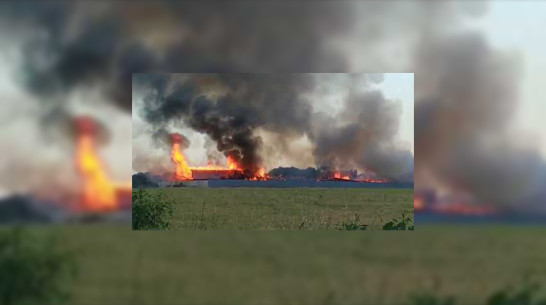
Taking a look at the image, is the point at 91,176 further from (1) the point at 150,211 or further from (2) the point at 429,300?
(2) the point at 429,300

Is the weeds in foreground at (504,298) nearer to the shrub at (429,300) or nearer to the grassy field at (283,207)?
the shrub at (429,300)

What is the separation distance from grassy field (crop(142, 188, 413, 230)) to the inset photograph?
0.01m

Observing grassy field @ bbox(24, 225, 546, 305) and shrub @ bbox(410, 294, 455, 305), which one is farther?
grassy field @ bbox(24, 225, 546, 305)

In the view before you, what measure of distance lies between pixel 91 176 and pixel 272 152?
85.5 inches

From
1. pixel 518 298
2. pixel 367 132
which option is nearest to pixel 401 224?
pixel 367 132

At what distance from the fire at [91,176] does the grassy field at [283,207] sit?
0.53m

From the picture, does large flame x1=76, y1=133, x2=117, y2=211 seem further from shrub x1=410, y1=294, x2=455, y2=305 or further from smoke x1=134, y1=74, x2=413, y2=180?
shrub x1=410, y1=294, x2=455, y2=305

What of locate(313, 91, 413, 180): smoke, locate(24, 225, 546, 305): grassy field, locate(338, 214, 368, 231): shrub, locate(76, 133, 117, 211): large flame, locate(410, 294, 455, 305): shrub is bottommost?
locate(410, 294, 455, 305): shrub

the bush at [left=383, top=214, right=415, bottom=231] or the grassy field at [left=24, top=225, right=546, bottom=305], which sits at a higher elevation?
the bush at [left=383, top=214, right=415, bottom=231]

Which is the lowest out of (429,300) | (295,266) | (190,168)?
(429,300)

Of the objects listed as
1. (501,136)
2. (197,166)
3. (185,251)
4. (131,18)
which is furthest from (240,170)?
(501,136)

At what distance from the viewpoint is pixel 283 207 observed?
9852 millimetres

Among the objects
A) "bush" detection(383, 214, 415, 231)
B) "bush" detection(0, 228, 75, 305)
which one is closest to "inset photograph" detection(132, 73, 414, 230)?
"bush" detection(383, 214, 415, 231)

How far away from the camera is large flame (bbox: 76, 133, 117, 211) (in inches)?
378
